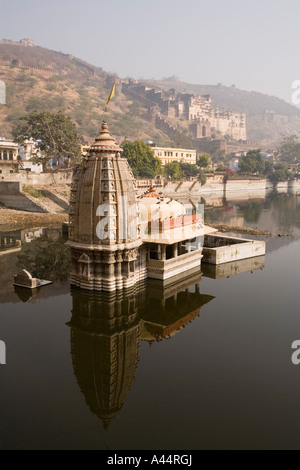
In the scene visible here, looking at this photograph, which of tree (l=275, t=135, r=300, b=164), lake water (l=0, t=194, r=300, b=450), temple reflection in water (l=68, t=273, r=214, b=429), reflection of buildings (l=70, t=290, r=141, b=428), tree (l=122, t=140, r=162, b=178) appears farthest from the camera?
tree (l=275, t=135, r=300, b=164)

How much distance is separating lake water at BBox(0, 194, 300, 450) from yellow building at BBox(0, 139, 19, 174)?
40.9 metres

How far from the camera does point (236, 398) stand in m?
16.1

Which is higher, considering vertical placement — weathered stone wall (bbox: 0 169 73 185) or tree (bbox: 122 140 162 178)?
tree (bbox: 122 140 162 178)

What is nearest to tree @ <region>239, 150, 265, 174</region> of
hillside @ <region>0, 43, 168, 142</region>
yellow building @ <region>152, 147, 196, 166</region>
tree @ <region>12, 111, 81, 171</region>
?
yellow building @ <region>152, 147, 196, 166</region>

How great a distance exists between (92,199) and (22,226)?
2940cm

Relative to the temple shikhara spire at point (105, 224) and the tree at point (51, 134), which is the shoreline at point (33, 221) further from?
the temple shikhara spire at point (105, 224)

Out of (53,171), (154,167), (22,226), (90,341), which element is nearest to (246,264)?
(90,341)

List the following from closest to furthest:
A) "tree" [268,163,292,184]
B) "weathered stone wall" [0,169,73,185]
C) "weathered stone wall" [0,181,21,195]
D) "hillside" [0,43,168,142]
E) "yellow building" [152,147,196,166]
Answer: "weathered stone wall" [0,181,21,195]
"weathered stone wall" [0,169,73,185]
"yellow building" [152,147,196,166]
"tree" [268,163,292,184]
"hillside" [0,43,168,142]

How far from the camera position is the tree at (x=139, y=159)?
90750mm

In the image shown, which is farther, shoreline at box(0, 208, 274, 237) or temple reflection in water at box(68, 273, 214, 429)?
shoreline at box(0, 208, 274, 237)

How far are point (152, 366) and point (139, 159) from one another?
76111mm

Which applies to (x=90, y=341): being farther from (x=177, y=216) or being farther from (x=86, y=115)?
(x=86, y=115)

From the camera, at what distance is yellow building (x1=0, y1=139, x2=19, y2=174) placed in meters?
68.6

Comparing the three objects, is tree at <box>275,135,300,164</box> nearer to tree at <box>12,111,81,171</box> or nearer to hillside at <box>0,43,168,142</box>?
hillside at <box>0,43,168,142</box>
